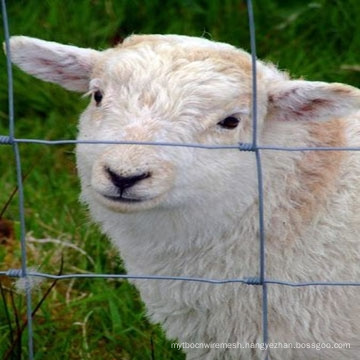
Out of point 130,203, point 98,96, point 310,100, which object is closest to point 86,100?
point 98,96

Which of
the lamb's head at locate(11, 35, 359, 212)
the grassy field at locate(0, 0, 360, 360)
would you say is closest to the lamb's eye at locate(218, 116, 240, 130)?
the lamb's head at locate(11, 35, 359, 212)

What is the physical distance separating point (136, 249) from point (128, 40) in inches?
30.0

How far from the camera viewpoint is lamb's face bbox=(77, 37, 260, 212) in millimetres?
3113

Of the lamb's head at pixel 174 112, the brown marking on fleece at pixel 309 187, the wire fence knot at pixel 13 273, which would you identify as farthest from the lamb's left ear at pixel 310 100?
the wire fence knot at pixel 13 273

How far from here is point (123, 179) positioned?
306cm

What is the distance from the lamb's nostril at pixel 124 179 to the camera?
10.0 feet

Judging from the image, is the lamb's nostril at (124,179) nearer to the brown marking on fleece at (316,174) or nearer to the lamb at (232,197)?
the lamb at (232,197)

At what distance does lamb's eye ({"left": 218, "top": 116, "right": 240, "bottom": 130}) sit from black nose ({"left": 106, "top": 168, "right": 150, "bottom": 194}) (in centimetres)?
42

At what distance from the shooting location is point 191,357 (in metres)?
3.70

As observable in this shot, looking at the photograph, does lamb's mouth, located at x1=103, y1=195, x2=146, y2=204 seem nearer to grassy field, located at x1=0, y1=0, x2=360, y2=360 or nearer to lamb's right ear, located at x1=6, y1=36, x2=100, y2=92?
lamb's right ear, located at x1=6, y1=36, x2=100, y2=92

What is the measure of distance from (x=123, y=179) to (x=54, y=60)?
786 millimetres

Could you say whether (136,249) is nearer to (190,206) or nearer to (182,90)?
(190,206)

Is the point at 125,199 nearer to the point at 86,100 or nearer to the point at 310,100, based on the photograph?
the point at 310,100

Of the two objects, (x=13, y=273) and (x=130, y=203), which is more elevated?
(x=130, y=203)
